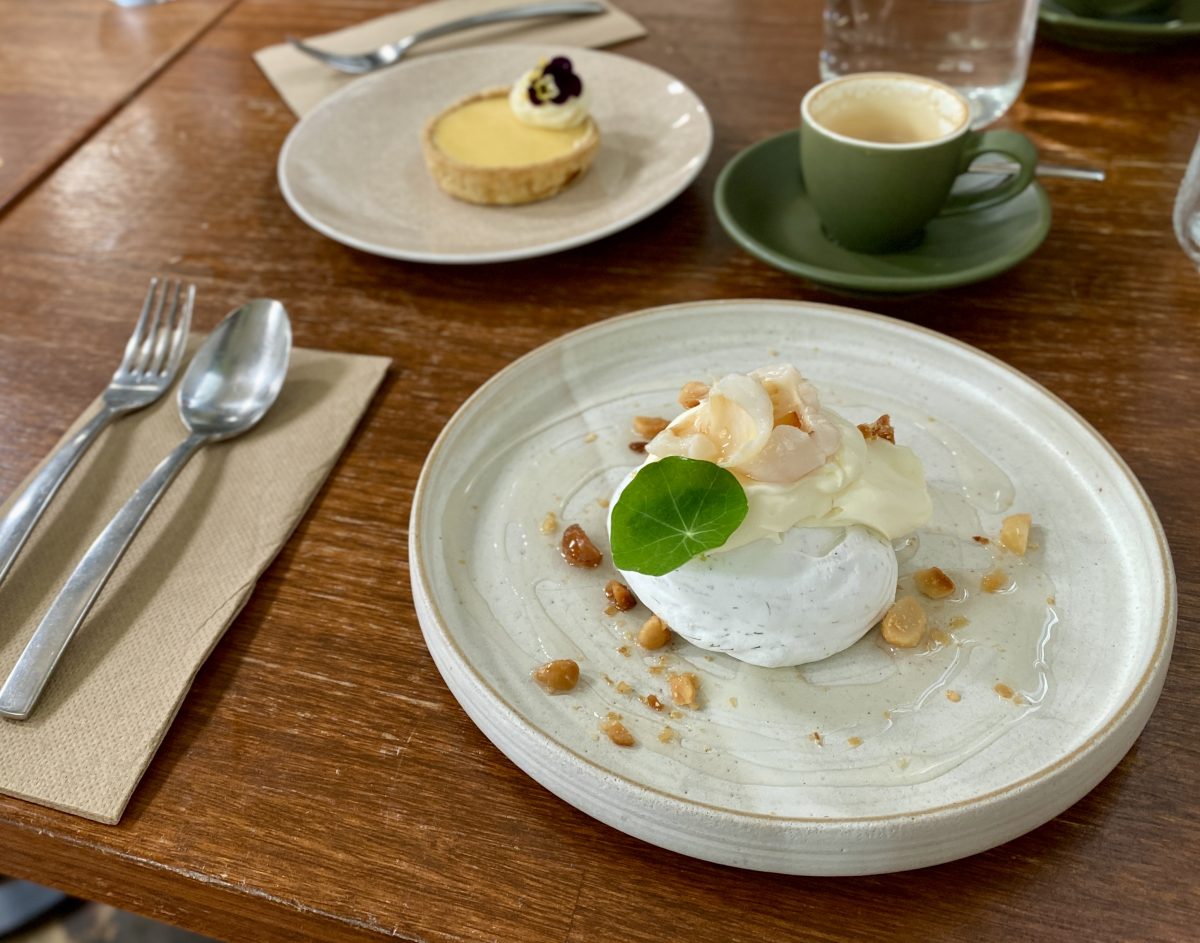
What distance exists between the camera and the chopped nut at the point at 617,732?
2.15 ft

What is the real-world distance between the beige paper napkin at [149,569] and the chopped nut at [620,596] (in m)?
0.29

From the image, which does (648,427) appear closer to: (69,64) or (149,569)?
(149,569)

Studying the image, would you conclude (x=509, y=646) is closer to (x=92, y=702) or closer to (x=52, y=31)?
(x=92, y=702)

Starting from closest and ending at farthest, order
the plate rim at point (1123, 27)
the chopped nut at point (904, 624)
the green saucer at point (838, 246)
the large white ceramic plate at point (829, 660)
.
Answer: the large white ceramic plate at point (829, 660)
the chopped nut at point (904, 624)
the green saucer at point (838, 246)
the plate rim at point (1123, 27)

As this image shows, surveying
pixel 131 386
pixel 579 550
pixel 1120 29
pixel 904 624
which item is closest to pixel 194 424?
pixel 131 386

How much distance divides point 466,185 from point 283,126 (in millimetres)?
410

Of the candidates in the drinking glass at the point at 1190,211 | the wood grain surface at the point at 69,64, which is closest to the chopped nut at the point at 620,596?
the drinking glass at the point at 1190,211

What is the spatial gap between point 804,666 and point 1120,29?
3.87ft

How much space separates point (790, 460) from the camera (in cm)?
68

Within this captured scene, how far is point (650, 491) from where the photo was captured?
662 mm

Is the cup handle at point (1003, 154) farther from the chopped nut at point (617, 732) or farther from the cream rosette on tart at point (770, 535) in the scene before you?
the chopped nut at point (617, 732)

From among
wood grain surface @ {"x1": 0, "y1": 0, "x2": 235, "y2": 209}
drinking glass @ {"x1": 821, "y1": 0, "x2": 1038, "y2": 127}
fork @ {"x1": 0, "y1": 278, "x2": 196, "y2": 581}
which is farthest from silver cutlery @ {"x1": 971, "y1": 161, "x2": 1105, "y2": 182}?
wood grain surface @ {"x1": 0, "y1": 0, "x2": 235, "y2": 209}

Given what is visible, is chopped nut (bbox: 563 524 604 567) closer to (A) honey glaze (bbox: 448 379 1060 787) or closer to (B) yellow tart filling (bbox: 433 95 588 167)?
(A) honey glaze (bbox: 448 379 1060 787)

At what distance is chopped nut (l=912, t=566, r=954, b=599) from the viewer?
0.74 m
